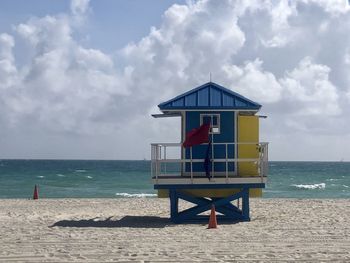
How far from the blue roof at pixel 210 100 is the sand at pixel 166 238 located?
3365 mm

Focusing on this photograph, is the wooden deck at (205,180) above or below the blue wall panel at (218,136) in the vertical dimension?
below

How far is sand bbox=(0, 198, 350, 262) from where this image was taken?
11719 millimetres

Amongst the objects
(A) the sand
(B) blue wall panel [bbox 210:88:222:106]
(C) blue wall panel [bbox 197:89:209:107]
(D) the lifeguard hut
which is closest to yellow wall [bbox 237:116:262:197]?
(D) the lifeguard hut

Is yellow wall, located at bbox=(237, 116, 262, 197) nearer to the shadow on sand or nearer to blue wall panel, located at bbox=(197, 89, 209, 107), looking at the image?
blue wall panel, located at bbox=(197, 89, 209, 107)

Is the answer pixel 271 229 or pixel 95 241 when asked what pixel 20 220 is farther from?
pixel 271 229

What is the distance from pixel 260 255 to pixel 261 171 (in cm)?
537

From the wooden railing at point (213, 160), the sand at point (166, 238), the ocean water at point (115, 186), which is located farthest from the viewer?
the ocean water at point (115, 186)

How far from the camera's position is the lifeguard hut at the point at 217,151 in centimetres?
1695

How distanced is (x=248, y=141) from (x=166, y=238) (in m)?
4.75

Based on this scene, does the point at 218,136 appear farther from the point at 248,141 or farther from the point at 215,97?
the point at 215,97

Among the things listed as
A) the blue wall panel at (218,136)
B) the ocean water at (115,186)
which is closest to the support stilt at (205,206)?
the blue wall panel at (218,136)

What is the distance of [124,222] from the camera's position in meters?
18.2

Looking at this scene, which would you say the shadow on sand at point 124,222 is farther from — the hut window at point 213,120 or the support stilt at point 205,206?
the hut window at point 213,120

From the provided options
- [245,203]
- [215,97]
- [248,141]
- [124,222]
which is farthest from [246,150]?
[124,222]
